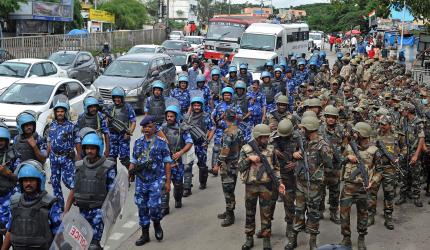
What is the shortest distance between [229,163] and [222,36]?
23.6 m

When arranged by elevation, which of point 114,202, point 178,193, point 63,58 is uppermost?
point 63,58

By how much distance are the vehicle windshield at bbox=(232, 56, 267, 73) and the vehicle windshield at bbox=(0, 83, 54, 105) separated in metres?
9.28

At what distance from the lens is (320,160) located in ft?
22.5

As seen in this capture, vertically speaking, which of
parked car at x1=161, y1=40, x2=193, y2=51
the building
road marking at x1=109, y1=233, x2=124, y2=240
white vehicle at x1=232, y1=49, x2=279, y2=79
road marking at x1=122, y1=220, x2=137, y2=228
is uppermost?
the building

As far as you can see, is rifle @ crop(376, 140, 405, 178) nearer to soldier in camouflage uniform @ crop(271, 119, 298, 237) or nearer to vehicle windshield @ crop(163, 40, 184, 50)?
soldier in camouflage uniform @ crop(271, 119, 298, 237)

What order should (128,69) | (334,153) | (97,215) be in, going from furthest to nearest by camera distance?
(128,69)
(334,153)
(97,215)

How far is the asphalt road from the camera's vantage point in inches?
294

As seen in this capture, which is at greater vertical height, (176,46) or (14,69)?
(176,46)

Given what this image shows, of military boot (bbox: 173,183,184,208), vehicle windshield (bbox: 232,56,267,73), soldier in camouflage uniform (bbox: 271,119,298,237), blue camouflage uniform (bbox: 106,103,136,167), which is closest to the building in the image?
vehicle windshield (bbox: 232,56,267,73)

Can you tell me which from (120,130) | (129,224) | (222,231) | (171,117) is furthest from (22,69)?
(222,231)

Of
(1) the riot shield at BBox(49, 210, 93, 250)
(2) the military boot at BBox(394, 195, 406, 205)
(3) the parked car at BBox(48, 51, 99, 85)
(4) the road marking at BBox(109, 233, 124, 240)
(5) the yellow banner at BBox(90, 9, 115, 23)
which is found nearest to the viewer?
(1) the riot shield at BBox(49, 210, 93, 250)

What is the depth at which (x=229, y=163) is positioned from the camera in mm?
7992

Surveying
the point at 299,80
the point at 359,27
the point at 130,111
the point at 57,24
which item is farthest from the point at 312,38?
the point at 130,111

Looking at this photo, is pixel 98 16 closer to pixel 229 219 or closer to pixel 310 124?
pixel 229 219
